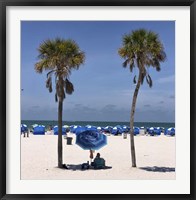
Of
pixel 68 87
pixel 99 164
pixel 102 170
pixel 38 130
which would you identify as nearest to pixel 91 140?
pixel 99 164

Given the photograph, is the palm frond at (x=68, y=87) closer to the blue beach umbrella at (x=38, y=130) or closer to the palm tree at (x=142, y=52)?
the palm tree at (x=142, y=52)

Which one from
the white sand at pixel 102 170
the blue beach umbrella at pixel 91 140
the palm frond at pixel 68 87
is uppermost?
the palm frond at pixel 68 87

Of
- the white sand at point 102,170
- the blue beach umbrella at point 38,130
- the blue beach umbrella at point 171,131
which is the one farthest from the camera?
the blue beach umbrella at point 171,131

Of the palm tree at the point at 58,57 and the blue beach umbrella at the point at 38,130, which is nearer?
the palm tree at the point at 58,57

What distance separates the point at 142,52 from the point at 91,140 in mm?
4752

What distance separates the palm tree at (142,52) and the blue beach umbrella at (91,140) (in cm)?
227

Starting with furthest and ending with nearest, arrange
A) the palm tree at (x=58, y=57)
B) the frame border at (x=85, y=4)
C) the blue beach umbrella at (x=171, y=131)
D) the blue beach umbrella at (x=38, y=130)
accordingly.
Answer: the blue beach umbrella at (x=171, y=131) → the blue beach umbrella at (x=38, y=130) → the palm tree at (x=58, y=57) → the frame border at (x=85, y=4)

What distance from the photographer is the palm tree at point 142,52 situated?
15219mm

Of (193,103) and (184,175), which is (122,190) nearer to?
(184,175)

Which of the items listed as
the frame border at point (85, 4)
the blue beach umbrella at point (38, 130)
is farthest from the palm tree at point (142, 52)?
the blue beach umbrella at point (38, 130)

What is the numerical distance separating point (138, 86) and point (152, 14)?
353 inches

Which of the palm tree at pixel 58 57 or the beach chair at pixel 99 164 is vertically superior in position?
the palm tree at pixel 58 57

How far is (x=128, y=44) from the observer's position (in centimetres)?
1571

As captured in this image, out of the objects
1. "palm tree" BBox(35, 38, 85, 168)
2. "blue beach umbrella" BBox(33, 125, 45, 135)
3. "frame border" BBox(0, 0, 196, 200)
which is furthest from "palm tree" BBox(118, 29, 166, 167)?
"blue beach umbrella" BBox(33, 125, 45, 135)
